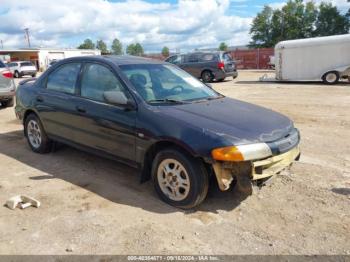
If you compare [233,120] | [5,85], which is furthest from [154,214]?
[5,85]

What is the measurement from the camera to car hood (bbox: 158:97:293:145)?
142 inches

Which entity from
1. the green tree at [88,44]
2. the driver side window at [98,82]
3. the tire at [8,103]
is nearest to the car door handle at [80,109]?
the driver side window at [98,82]

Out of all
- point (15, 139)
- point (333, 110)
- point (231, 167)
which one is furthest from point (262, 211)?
point (333, 110)

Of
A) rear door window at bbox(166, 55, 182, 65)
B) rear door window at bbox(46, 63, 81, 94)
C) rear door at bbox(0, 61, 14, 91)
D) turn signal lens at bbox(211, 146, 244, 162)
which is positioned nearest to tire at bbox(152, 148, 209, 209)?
turn signal lens at bbox(211, 146, 244, 162)

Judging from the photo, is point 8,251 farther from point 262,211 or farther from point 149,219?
point 262,211

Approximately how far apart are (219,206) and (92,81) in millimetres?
2339

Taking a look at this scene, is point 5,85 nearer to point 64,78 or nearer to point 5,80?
point 5,80

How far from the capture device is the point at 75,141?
16.8 ft

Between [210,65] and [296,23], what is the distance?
167ft

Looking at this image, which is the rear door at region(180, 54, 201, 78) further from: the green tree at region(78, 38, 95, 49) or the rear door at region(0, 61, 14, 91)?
the green tree at region(78, 38, 95, 49)

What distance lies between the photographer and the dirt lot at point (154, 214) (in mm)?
3244

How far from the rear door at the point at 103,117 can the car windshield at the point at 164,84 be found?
21cm

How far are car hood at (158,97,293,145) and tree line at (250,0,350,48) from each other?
62006 mm

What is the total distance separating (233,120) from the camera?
3.91 m
